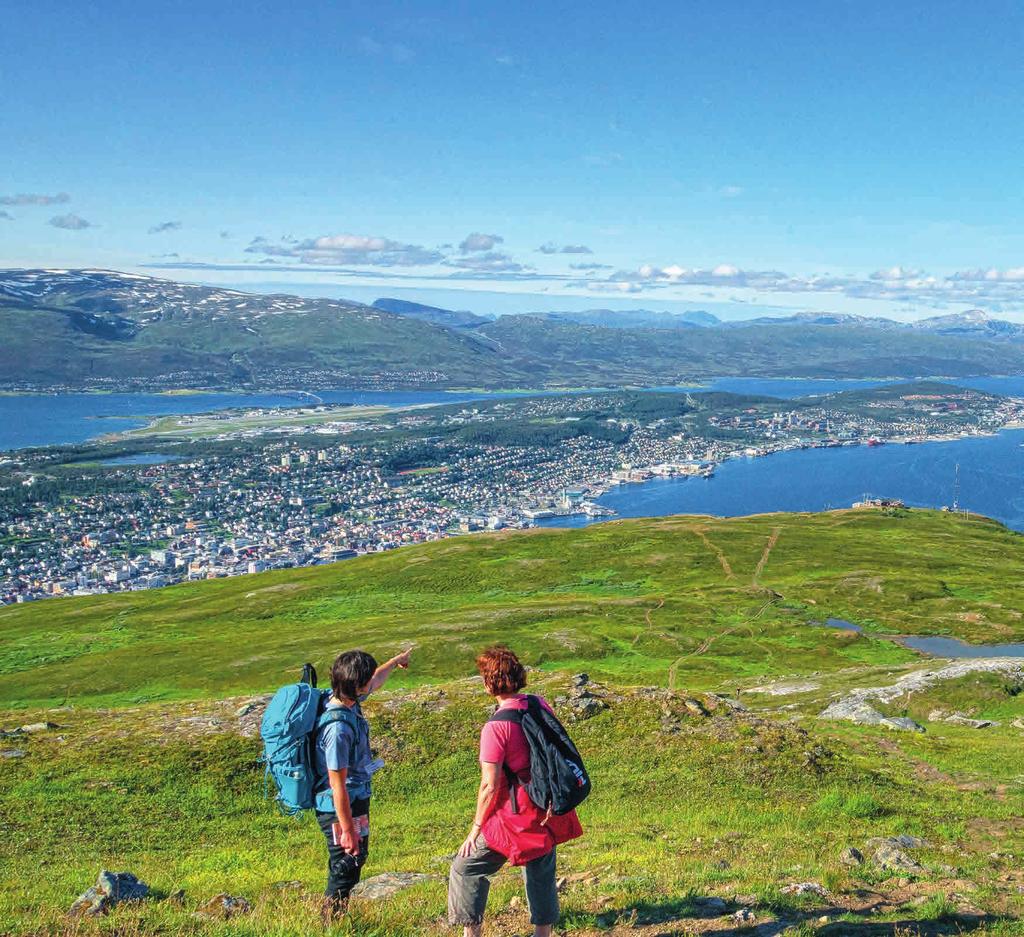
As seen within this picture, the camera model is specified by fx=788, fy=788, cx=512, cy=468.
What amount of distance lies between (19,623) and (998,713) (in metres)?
96.7

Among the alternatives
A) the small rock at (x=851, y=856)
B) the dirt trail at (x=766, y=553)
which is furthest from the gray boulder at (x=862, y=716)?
the dirt trail at (x=766, y=553)

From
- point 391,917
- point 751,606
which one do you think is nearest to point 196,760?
point 391,917

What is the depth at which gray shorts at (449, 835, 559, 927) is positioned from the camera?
9391mm

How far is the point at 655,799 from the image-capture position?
68.6 ft

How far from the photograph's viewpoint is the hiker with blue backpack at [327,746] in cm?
976

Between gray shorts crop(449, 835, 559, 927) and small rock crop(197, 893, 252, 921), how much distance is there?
13.0ft

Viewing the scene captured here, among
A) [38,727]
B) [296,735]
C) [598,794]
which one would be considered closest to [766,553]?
[598,794]

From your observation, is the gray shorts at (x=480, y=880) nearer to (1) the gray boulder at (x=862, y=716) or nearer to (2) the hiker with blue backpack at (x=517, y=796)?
(2) the hiker with blue backpack at (x=517, y=796)

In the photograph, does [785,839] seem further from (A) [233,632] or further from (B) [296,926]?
(A) [233,632]

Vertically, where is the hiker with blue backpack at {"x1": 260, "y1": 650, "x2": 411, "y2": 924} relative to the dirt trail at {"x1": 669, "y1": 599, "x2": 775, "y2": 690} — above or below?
above

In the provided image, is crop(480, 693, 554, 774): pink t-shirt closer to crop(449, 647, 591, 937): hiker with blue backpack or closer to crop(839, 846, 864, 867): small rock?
crop(449, 647, 591, 937): hiker with blue backpack

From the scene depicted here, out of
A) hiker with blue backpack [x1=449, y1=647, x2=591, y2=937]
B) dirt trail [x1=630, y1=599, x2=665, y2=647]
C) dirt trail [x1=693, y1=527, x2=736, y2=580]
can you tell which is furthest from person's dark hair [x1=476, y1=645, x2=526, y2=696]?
dirt trail [x1=693, y1=527, x2=736, y2=580]

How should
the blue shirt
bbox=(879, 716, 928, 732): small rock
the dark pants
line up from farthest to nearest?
bbox=(879, 716, 928, 732): small rock, the dark pants, the blue shirt

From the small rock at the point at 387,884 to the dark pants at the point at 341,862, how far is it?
3.09 metres
